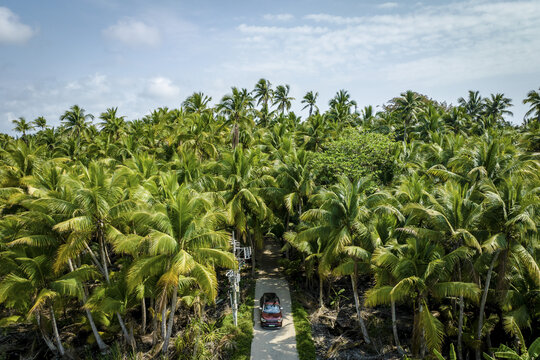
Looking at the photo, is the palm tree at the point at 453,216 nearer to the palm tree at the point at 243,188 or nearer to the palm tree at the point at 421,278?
the palm tree at the point at 421,278

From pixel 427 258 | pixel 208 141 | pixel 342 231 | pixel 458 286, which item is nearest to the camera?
pixel 458 286

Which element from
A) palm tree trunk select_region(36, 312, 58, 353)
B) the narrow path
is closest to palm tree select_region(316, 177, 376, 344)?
the narrow path

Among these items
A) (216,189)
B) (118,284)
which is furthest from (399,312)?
(118,284)

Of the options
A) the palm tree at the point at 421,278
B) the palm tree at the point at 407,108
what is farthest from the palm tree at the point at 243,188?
the palm tree at the point at 407,108

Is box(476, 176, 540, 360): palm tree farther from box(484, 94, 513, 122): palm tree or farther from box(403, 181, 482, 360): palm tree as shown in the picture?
box(484, 94, 513, 122): palm tree

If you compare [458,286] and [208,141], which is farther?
[208,141]

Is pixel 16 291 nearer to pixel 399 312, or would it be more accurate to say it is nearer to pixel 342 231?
pixel 342 231
